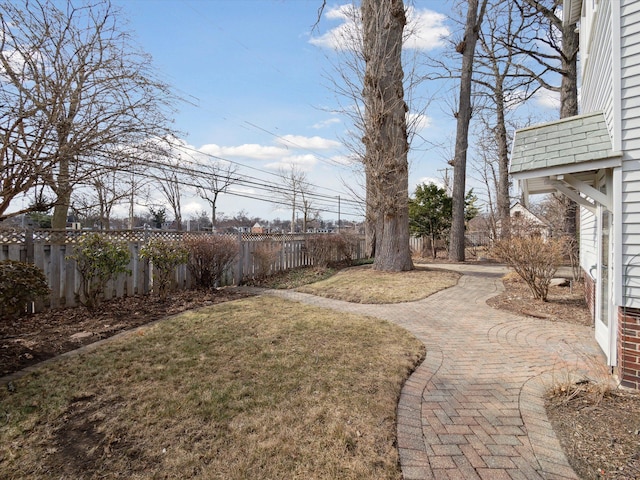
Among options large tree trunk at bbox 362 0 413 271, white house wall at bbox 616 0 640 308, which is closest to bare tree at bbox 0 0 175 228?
white house wall at bbox 616 0 640 308

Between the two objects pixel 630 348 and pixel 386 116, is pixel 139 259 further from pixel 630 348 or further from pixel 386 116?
pixel 386 116

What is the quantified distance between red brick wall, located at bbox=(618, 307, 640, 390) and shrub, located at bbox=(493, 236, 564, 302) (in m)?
3.70

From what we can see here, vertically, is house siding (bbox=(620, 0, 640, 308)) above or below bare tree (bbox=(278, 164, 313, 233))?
below

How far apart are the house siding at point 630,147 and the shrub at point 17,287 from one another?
6503 mm

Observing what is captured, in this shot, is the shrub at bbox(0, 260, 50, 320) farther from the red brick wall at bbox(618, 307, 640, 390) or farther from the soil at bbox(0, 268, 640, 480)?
the red brick wall at bbox(618, 307, 640, 390)

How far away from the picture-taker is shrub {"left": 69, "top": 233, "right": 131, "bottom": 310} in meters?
5.52

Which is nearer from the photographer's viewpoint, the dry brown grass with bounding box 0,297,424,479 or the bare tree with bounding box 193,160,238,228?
the dry brown grass with bounding box 0,297,424,479

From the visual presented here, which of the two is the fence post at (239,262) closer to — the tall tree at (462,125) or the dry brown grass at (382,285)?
the dry brown grass at (382,285)

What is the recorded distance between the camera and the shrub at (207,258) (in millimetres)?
7805

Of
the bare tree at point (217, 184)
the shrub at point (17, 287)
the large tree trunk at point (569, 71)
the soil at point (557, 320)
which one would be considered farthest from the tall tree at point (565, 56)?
the bare tree at point (217, 184)

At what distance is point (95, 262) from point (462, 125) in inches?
589

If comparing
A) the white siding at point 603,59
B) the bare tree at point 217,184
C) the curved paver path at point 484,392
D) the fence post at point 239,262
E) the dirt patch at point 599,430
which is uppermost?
the bare tree at point 217,184

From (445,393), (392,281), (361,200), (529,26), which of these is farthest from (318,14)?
(445,393)

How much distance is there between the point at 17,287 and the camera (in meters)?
3.81
